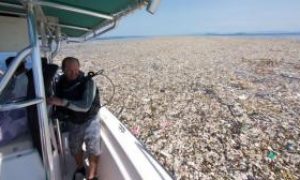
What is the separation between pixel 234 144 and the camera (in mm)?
5184

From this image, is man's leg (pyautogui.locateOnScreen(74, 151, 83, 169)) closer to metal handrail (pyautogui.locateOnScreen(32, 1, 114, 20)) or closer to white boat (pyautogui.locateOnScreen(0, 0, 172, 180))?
white boat (pyautogui.locateOnScreen(0, 0, 172, 180))

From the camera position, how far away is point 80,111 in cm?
266

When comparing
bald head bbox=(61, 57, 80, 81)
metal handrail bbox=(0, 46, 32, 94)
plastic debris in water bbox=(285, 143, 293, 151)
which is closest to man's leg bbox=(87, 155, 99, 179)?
bald head bbox=(61, 57, 80, 81)

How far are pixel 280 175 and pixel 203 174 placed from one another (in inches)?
44.5

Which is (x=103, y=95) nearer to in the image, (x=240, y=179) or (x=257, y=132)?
(x=257, y=132)

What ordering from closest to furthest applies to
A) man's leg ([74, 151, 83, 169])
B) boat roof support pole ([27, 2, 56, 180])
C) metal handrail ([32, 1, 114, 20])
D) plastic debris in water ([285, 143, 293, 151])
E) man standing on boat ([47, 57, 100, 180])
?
boat roof support pole ([27, 2, 56, 180]), metal handrail ([32, 1, 114, 20]), man standing on boat ([47, 57, 100, 180]), man's leg ([74, 151, 83, 169]), plastic debris in water ([285, 143, 293, 151])

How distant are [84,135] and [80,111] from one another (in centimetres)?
28

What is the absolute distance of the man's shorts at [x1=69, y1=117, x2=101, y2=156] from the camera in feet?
8.94

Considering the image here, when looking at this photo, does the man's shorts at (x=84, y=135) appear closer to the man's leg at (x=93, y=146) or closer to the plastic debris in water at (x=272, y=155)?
the man's leg at (x=93, y=146)

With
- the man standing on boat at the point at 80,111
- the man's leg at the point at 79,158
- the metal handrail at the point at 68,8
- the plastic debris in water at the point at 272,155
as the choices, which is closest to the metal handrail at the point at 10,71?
the metal handrail at the point at 68,8

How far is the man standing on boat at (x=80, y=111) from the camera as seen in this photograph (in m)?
2.65

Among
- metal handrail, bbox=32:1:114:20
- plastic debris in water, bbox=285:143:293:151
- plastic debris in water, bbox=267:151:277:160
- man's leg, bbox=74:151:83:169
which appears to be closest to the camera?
metal handrail, bbox=32:1:114:20

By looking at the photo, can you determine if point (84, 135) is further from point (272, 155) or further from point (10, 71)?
point (272, 155)

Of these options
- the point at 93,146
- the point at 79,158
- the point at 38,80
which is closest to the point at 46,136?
the point at 38,80
